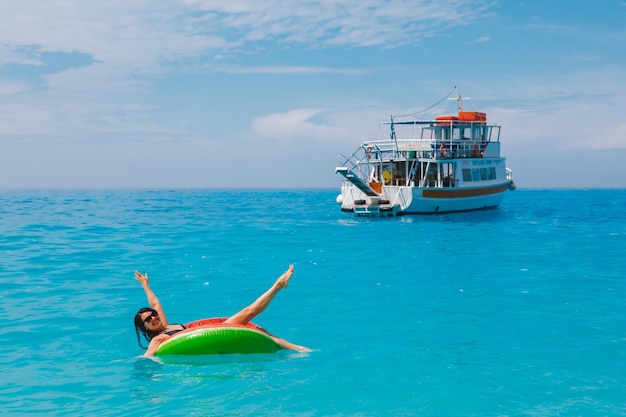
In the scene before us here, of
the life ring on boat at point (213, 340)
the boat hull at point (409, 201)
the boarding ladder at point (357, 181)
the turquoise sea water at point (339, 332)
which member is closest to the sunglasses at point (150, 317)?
the life ring on boat at point (213, 340)

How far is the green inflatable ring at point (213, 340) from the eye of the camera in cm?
838

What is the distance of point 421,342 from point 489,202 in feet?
134

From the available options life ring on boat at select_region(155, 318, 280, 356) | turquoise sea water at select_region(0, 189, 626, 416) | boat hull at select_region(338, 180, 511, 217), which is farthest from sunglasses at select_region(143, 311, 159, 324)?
boat hull at select_region(338, 180, 511, 217)

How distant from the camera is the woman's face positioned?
8680 millimetres

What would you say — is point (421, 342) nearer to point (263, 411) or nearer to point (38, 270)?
point (263, 411)

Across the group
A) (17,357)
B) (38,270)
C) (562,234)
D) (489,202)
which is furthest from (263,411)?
(489,202)

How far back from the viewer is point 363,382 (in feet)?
26.2

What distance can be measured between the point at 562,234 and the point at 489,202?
16.9 m

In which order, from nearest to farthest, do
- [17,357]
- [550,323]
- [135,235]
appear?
1. [17,357]
2. [550,323]
3. [135,235]

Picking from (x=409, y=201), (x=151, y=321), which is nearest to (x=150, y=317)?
(x=151, y=321)

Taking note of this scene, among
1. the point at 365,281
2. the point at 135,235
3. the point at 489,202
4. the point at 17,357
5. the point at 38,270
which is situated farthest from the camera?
the point at 489,202

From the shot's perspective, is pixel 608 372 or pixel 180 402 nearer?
pixel 180 402

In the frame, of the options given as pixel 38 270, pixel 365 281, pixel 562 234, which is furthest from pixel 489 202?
pixel 38 270

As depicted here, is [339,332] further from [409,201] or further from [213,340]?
[409,201]
